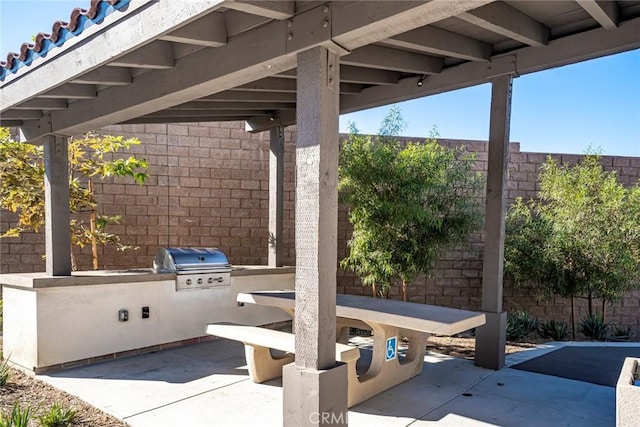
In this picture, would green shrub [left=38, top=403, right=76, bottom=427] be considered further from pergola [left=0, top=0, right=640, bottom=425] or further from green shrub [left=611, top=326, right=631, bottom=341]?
green shrub [left=611, top=326, right=631, bottom=341]

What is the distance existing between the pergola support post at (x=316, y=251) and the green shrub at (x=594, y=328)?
18.2 feet

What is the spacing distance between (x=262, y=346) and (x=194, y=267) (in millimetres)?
2090

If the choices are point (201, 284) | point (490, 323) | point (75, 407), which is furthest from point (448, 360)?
point (75, 407)

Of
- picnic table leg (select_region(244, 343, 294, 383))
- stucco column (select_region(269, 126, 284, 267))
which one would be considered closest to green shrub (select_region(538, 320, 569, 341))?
stucco column (select_region(269, 126, 284, 267))

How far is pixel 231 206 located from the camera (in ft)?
24.3

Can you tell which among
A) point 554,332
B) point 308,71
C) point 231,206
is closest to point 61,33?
point 308,71

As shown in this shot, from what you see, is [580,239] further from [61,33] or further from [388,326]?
[61,33]

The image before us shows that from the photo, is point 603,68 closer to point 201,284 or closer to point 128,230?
point 201,284

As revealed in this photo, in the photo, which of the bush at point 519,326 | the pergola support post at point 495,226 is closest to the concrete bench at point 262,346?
the pergola support post at point 495,226

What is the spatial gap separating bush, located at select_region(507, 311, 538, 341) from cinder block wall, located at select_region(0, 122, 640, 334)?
84 cm

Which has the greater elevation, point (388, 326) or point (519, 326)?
point (388, 326)

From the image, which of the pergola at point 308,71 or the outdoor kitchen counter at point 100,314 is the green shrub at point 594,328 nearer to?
the pergola at point 308,71

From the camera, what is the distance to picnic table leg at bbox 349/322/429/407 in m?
3.84

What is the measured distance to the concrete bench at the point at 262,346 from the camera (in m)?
3.64
